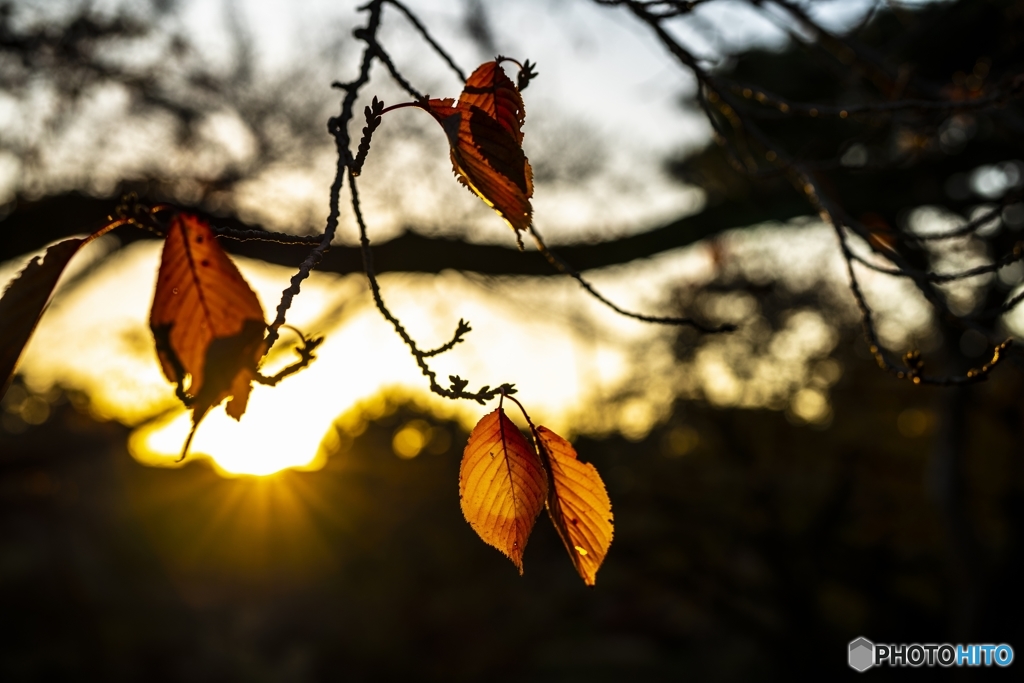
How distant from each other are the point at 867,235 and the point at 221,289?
1.12m

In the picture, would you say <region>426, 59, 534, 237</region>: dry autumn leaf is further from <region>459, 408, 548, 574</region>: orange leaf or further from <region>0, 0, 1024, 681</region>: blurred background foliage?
<region>0, 0, 1024, 681</region>: blurred background foliage

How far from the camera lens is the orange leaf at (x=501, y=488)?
0.75 metres

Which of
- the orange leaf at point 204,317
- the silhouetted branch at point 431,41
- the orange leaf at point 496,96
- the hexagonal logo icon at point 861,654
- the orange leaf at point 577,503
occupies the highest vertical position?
the silhouetted branch at point 431,41

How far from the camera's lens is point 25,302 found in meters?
0.49

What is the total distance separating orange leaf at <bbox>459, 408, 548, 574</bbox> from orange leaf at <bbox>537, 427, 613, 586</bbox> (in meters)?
0.02

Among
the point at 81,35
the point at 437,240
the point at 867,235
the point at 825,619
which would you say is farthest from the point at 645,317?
the point at 825,619

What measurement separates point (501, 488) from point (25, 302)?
50 cm

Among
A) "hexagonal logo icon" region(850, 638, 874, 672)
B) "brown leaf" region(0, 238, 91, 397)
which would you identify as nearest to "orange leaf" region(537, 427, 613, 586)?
"brown leaf" region(0, 238, 91, 397)

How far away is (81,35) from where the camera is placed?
359 cm

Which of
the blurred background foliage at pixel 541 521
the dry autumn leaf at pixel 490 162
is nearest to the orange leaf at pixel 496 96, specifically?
the dry autumn leaf at pixel 490 162

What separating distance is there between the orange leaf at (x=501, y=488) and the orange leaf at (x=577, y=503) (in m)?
0.02

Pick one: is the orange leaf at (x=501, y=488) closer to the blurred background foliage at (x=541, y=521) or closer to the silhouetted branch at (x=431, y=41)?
the silhouetted branch at (x=431, y=41)

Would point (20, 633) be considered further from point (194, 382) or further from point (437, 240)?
point (194, 382)

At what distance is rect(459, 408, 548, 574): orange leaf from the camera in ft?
2.47
